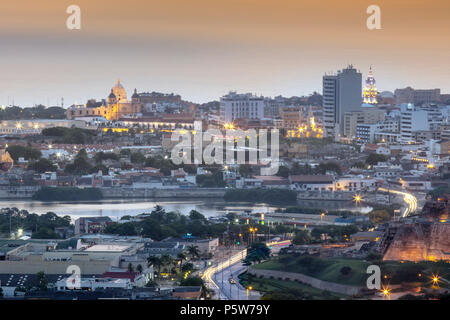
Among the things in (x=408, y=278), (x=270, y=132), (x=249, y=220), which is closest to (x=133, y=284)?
(x=408, y=278)

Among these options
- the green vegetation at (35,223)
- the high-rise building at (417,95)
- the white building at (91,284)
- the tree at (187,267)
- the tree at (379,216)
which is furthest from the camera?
the high-rise building at (417,95)

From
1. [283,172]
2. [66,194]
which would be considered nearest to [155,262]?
[66,194]

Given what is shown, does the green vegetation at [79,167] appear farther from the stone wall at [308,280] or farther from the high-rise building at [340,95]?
the stone wall at [308,280]

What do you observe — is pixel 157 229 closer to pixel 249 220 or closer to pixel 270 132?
pixel 249 220

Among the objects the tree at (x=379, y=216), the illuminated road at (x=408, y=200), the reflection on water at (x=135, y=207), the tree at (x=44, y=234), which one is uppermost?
the tree at (x=44, y=234)

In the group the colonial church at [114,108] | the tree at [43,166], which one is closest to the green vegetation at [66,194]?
the tree at [43,166]

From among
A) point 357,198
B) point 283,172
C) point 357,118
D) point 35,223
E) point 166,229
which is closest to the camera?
point 166,229

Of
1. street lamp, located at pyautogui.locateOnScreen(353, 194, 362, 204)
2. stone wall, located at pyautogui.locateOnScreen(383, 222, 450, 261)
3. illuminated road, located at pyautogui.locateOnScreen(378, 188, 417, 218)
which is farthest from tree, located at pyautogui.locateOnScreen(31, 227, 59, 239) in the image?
street lamp, located at pyautogui.locateOnScreen(353, 194, 362, 204)

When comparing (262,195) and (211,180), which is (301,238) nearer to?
(262,195)
